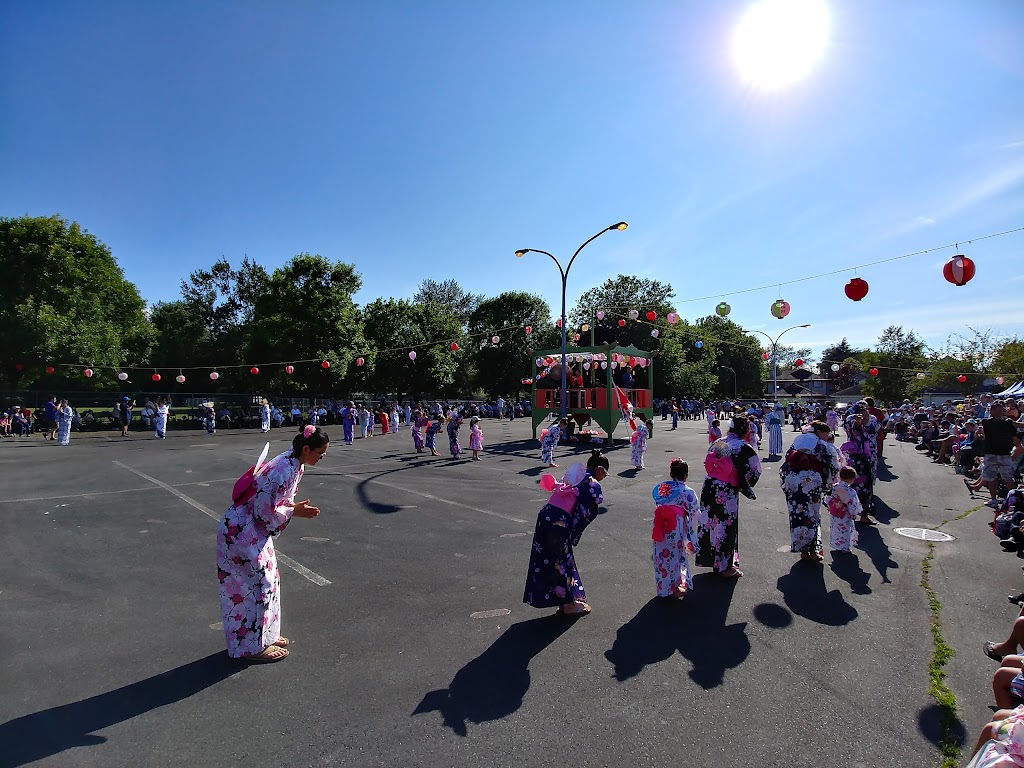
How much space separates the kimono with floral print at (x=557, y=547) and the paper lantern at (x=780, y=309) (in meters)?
16.4

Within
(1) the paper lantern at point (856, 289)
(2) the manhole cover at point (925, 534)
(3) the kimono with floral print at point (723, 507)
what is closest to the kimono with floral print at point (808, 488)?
(3) the kimono with floral print at point (723, 507)

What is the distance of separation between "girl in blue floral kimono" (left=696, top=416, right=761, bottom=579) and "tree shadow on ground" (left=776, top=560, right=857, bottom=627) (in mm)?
569

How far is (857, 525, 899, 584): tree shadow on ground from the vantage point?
6.42 metres

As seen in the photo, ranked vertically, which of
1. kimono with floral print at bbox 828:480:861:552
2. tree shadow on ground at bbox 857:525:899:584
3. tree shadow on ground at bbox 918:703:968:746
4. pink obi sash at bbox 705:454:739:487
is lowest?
tree shadow on ground at bbox 918:703:968:746

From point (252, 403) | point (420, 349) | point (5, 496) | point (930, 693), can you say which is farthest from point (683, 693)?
point (420, 349)

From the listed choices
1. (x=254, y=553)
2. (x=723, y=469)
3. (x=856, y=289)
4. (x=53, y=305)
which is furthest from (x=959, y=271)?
(x=53, y=305)

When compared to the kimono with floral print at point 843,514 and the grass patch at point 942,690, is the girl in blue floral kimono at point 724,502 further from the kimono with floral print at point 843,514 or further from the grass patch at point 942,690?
the grass patch at point 942,690

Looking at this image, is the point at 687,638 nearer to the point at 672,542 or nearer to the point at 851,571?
the point at 672,542

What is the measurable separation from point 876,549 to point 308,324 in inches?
1381

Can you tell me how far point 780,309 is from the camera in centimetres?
1869

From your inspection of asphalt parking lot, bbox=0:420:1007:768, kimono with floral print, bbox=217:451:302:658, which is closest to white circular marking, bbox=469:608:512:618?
asphalt parking lot, bbox=0:420:1007:768

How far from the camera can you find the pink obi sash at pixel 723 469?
6.17m

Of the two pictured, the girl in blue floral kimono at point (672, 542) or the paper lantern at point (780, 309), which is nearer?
the girl in blue floral kimono at point (672, 542)

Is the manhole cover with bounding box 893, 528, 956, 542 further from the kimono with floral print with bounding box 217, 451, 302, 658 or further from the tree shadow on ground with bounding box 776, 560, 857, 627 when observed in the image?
the kimono with floral print with bounding box 217, 451, 302, 658
